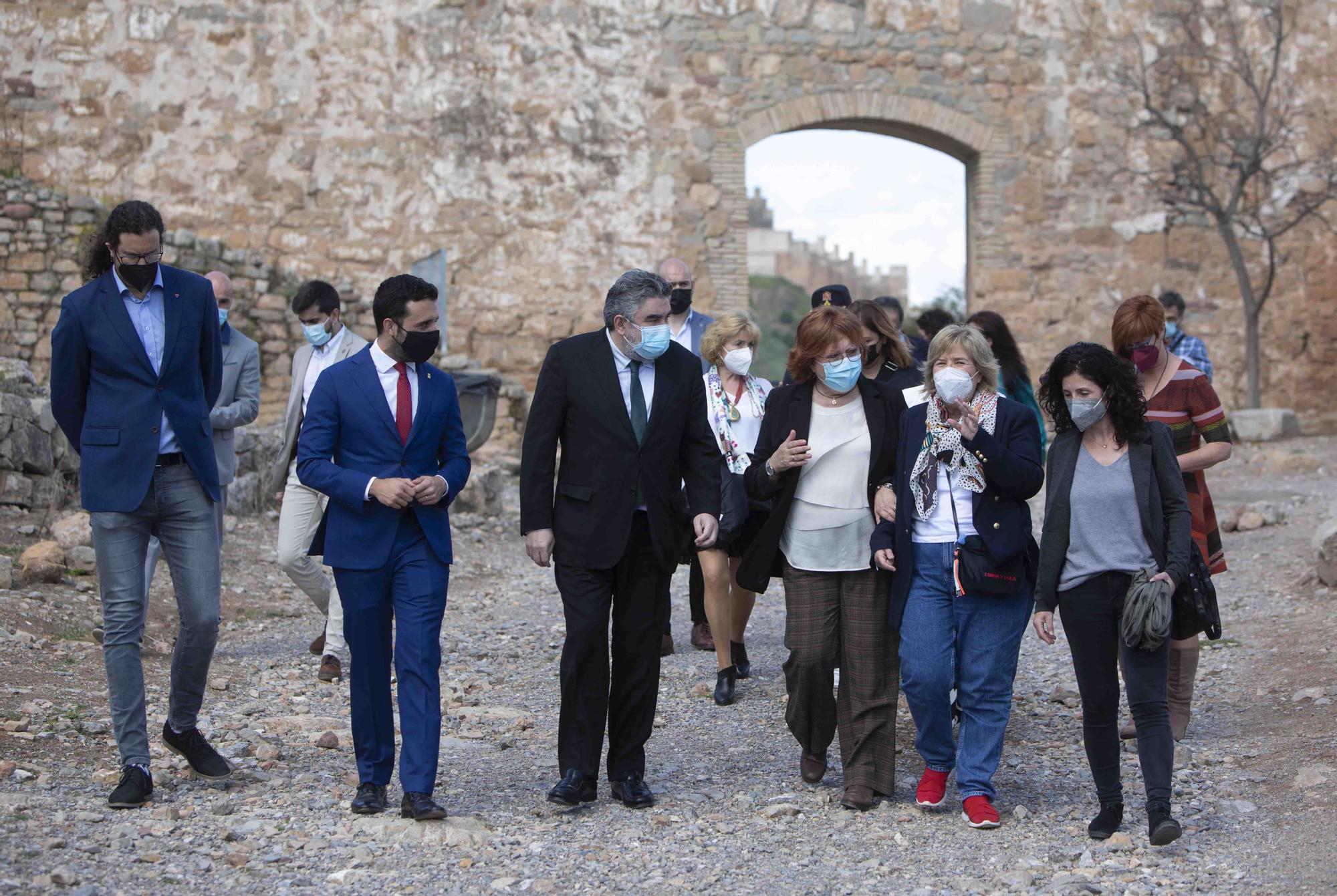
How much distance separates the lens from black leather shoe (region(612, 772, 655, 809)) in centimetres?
449

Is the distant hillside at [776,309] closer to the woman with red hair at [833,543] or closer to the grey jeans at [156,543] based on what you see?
the grey jeans at [156,543]

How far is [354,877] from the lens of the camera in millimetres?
3756

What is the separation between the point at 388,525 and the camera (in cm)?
429

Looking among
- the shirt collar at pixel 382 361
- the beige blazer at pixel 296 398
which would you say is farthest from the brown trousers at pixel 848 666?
the beige blazer at pixel 296 398

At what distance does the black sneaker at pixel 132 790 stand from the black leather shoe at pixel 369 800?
62 cm

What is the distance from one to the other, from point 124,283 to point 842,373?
2.33 meters

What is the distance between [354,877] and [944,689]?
188 centimetres

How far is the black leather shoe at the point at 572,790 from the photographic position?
4.39 metres

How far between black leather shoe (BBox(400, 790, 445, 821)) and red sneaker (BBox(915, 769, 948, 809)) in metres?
1.52

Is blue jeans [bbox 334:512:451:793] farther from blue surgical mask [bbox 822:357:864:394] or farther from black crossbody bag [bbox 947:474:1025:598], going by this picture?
black crossbody bag [bbox 947:474:1025:598]

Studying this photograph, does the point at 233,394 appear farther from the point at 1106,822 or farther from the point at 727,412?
the point at 1106,822

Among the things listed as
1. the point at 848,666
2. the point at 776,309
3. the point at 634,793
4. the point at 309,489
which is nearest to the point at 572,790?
the point at 634,793

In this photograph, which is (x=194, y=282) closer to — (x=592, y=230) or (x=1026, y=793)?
(x=1026, y=793)

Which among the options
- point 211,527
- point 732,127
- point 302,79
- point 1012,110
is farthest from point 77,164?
point 211,527
